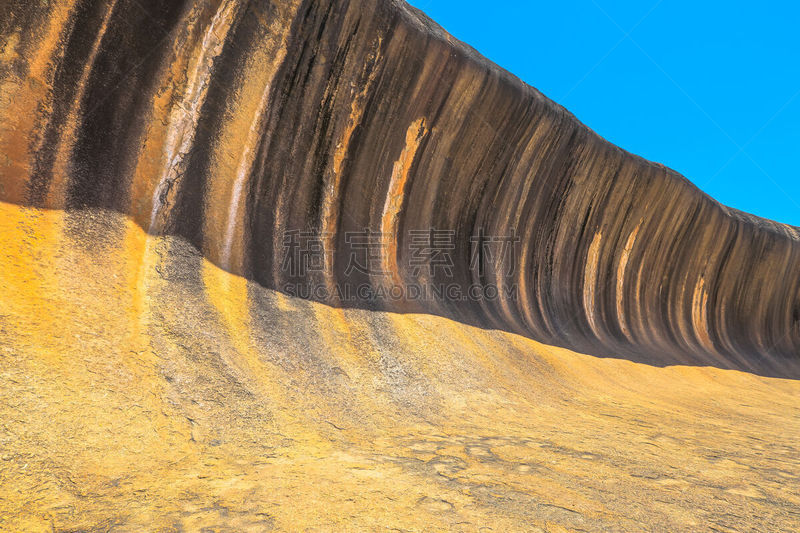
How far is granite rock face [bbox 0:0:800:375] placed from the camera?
313 centimetres

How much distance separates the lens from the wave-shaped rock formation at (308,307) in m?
1.91

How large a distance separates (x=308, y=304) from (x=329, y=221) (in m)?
1.03

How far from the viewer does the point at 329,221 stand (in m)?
4.62

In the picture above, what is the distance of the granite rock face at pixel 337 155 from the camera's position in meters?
3.13

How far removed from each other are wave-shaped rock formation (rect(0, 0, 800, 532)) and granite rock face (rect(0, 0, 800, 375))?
0.02m

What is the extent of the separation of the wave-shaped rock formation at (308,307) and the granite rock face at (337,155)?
22mm

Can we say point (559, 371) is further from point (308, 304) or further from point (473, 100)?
point (473, 100)

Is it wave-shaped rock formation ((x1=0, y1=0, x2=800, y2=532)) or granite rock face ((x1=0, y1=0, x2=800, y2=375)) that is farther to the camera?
granite rock face ((x1=0, y1=0, x2=800, y2=375))

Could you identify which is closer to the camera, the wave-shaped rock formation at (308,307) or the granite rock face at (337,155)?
the wave-shaped rock formation at (308,307)

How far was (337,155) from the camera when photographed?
4.64 m

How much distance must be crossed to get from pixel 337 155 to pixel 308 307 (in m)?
1.64

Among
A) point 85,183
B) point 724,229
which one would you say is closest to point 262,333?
point 85,183

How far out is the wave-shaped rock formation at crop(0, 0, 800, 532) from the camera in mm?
1908

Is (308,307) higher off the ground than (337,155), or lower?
lower
